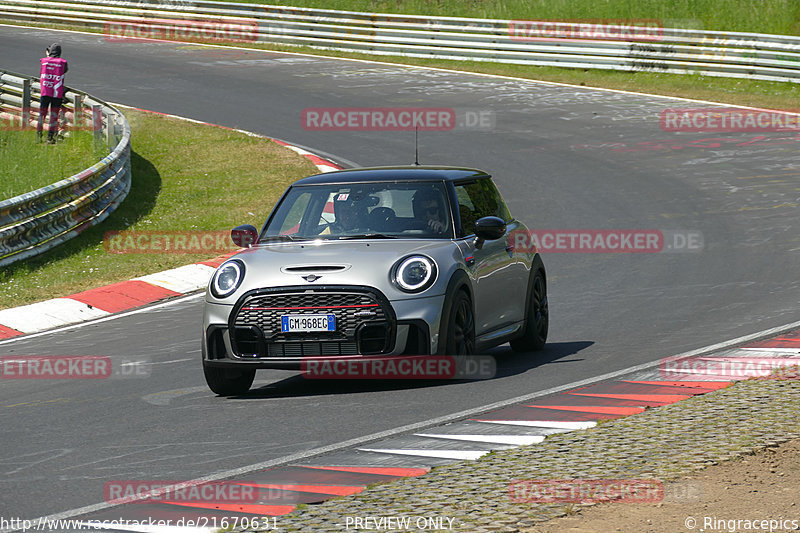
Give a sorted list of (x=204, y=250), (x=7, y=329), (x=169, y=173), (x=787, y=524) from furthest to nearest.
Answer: (x=169, y=173) → (x=204, y=250) → (x=7, y=329) → (x=787, y=524)

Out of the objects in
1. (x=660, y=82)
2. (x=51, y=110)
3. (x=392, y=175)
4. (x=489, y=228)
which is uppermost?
(x=392, y=175)

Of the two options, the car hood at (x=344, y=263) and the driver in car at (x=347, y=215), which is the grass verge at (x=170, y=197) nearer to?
the driver in car at (x=347, y=215)

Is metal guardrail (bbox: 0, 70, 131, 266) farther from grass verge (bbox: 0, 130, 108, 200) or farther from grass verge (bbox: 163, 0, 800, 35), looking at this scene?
grass verge (bbox: 163, 0, 800, 35)

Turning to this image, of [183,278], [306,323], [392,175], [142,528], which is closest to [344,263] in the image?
[306,323]

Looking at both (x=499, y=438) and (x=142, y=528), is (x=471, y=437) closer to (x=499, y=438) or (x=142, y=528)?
(x=499, y=438)

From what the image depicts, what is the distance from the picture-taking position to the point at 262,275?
8.71 m

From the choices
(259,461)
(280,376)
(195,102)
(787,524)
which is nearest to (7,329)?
(280,376)

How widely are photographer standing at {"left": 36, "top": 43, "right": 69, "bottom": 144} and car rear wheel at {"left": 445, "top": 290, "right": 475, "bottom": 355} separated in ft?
49.4

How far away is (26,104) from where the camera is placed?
2384cm

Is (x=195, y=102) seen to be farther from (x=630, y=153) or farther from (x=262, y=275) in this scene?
(x=262, y=275)

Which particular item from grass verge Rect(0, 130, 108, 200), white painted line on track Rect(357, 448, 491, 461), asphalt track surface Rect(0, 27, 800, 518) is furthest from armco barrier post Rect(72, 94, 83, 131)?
white painted line on track Rect(357, 448, 491, 461)

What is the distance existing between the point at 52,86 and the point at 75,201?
20.6 ft

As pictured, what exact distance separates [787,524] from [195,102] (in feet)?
79.5

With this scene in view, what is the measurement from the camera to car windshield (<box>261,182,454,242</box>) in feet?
30.9
